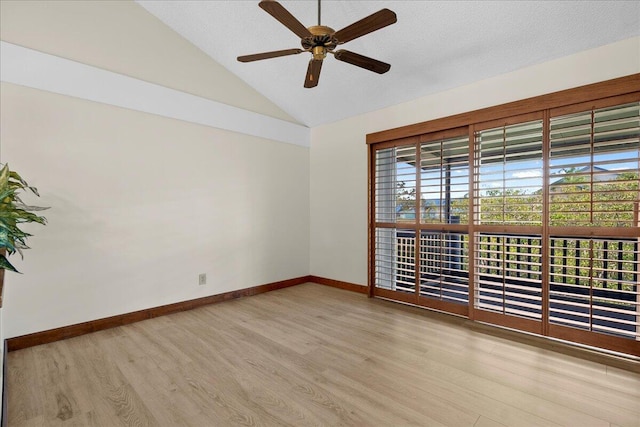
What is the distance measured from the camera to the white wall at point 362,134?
2.56m

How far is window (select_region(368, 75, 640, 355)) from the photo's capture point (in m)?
2.42

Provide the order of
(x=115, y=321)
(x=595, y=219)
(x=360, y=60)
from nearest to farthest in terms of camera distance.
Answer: (x=360, y=60), (x=595, y=219), (x=115, y=321)

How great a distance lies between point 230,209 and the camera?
160 inches

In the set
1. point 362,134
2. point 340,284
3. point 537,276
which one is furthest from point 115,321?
point 537,276

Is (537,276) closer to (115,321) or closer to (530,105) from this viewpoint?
(530,105)

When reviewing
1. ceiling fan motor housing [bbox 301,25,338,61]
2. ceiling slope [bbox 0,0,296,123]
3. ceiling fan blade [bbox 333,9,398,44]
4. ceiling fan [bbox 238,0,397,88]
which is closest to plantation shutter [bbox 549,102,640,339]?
ceiling fan [bbox 238,0,397,88]

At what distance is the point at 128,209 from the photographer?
3199 millimetres

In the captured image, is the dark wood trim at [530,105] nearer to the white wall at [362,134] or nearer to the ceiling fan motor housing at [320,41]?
the white wall at [362,134]

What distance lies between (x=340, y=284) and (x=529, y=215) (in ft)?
8.44

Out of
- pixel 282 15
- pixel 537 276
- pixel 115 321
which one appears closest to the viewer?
pixel 282 15

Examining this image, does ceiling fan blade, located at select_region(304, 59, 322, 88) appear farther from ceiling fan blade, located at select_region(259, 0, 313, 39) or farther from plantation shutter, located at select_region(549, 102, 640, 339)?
plantation shutter, located at select_region(549, 102, 640, 339)

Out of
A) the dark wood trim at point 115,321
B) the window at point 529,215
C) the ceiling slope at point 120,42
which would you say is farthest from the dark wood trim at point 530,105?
the dark wood trim at point 115,321

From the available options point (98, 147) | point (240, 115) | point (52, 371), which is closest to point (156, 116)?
point (98, 147)

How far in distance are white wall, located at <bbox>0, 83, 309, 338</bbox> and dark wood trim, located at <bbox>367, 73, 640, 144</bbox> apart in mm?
2066
